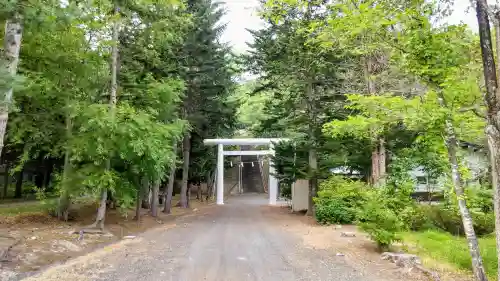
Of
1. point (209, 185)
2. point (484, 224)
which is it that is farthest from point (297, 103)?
point (209, 185)

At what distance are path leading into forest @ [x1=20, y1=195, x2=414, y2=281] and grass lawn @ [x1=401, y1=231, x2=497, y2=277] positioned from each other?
194 centimetres

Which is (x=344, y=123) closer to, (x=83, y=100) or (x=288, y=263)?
(x=288, y=263)

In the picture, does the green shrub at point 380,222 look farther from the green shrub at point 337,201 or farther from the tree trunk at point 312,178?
the tree trunk at point 312,178

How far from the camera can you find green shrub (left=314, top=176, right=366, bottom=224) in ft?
41.4

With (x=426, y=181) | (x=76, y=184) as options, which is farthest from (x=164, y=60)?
(x=426, y=181)

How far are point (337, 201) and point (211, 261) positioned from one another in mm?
6819

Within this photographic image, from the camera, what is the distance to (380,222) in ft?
25.8

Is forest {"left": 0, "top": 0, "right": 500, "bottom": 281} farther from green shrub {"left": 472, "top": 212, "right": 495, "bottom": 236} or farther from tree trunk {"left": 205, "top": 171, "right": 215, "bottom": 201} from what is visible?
tree trunk {"left": 205, "top": 171, "right": 215, "bottom": 201}

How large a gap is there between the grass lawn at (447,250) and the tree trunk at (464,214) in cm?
140

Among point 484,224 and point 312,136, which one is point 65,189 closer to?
point 312,136

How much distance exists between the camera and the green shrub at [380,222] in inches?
306

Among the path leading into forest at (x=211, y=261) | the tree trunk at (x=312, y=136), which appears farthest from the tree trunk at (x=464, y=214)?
the tree trunk at (x=312, y=136)

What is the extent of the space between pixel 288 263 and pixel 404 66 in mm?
4007

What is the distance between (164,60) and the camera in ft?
44.9
